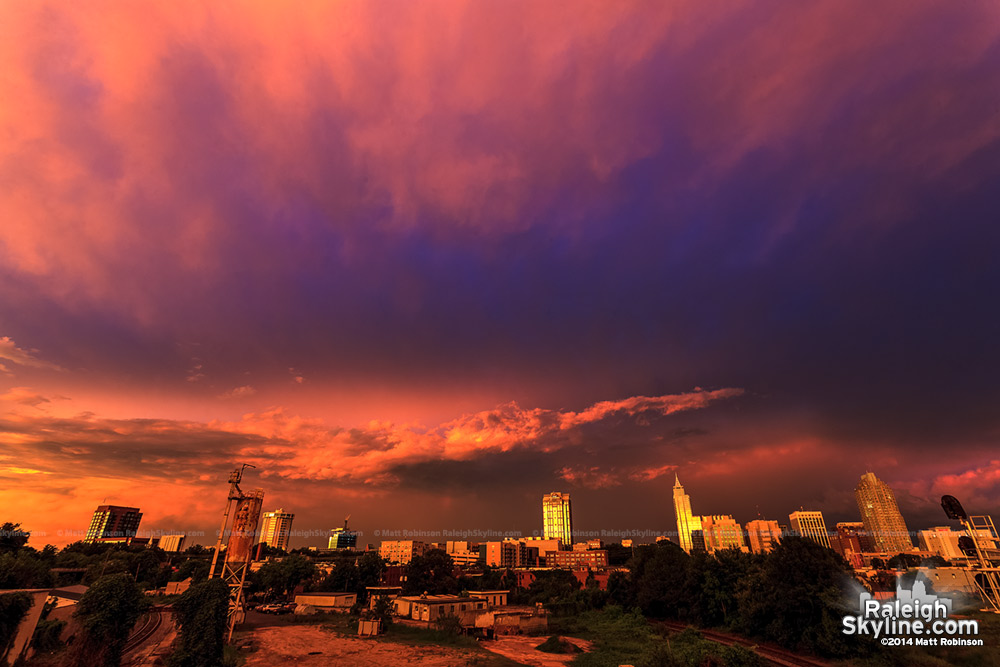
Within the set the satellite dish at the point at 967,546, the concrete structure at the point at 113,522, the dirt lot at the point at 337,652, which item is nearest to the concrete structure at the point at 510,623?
the dirt lot at the point at 337,652

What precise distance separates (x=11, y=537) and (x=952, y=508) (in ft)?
416

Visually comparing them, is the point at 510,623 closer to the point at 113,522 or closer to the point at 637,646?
the point at 637,646

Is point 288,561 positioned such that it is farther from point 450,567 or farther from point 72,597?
point 72,597

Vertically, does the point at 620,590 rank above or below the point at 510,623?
above

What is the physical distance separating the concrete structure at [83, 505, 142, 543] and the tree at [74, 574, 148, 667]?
665 ft

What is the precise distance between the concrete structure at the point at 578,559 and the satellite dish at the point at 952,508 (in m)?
129

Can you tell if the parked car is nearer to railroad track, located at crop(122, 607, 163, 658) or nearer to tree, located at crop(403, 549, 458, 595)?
railroad track, located at crop(122, 607, 163, 658)

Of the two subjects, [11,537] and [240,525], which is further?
[11,537]

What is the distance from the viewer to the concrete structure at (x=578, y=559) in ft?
465

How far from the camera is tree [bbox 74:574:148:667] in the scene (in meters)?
21.8

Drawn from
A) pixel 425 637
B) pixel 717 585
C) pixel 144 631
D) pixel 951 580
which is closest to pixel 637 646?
pixel 717 585

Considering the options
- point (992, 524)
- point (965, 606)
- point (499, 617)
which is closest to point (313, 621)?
point (499, 617)

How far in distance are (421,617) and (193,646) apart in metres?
44.8

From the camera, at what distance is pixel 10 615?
24.4m
